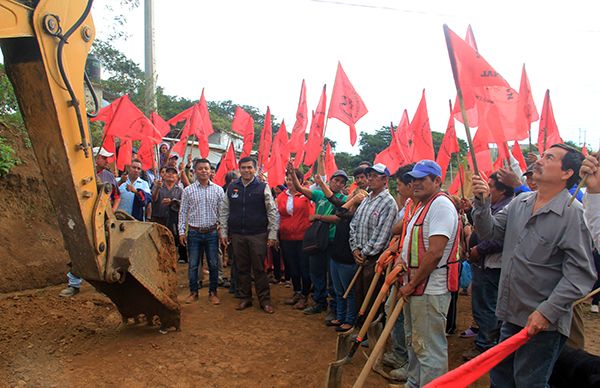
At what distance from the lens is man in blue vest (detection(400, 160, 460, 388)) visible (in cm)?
304

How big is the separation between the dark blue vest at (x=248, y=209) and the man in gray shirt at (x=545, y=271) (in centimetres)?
361

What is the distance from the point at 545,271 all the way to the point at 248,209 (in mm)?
3989

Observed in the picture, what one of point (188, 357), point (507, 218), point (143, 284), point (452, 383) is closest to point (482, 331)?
point (507, 218)

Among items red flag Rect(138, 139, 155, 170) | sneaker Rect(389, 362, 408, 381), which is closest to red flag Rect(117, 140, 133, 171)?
red flag Rect(138, 139, 155, 170)

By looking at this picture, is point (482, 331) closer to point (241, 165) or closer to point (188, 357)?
point (188, 357)

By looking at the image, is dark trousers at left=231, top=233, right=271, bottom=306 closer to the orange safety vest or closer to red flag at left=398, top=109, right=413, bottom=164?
the orange safety vest

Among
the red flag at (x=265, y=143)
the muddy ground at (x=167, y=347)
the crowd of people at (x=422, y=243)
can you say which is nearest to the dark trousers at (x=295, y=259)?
the crowd of people at (x=422, y=243)

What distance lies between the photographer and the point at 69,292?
5973 mm

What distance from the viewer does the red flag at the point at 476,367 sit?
213cm

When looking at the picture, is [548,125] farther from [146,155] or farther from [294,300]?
[146,155]

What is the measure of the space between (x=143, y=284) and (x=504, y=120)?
3.64 meters

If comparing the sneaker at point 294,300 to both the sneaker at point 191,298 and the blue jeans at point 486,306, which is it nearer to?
the sneaker at point 191,298

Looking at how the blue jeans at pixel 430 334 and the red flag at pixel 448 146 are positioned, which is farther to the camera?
the red flag at pixel 448 146

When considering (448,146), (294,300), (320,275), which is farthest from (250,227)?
(448,146)
